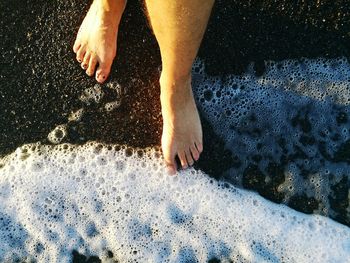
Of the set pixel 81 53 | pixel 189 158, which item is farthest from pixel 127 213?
pixel 81 53

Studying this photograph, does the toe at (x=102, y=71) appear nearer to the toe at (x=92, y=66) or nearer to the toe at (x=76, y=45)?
the toe at (x=92, y=66)

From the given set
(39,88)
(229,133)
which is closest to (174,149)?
(229,133)

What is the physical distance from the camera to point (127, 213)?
1.99 m

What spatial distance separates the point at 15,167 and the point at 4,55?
20.5 inches

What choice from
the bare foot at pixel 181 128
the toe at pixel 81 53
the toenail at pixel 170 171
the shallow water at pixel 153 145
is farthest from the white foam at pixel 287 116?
the toe at pixel 81 53

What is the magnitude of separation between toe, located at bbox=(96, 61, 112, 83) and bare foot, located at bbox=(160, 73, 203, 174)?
0.33 meters

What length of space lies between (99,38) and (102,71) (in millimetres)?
148

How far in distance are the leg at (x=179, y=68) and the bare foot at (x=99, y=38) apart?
35 centimetres

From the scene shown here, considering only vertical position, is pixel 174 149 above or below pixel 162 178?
above

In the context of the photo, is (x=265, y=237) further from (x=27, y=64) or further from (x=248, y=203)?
(x=27, y=64)

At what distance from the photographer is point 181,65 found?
156cm

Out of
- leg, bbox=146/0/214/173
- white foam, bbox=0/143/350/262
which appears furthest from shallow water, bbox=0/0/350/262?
leg, bbox=146/0/214/173

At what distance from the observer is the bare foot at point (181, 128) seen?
1.80m

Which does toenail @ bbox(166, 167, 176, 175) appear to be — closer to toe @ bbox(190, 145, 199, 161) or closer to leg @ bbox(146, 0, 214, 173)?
leg @ bbox(146, 0, 214, 173)
